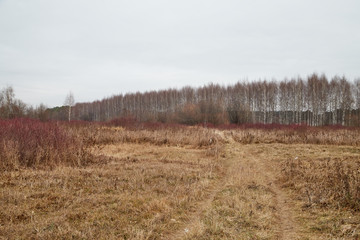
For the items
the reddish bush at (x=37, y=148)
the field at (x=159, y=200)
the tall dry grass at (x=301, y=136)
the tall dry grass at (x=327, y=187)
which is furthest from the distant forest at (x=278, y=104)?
the tall dry grass at (x=327, y=187)

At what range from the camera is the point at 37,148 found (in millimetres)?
8156

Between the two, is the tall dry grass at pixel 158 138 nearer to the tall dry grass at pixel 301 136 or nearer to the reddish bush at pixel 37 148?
the tall dry grass at pixel 301 136

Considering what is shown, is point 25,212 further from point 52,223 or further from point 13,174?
point 13,174

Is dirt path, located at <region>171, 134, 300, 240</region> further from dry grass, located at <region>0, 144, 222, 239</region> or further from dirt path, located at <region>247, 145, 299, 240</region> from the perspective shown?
dry grass, located at <region>0, 144, 222, 239</region>

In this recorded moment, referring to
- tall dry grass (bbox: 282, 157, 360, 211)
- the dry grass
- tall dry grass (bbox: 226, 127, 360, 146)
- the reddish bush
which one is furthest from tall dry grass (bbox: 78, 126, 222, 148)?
tall dry grass (bbox: 282, 157, 360, 211)

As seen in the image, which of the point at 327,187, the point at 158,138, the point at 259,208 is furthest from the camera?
the point at 158,138

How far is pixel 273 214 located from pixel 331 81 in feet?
138

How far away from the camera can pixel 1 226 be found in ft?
11.8

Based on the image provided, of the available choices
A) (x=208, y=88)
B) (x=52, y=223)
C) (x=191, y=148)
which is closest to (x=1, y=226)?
(x=52, y=223)

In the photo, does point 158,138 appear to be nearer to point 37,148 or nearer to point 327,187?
point 37,148

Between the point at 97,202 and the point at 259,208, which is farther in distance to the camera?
the point at 259,208

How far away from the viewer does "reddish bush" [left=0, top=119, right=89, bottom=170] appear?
293 inches

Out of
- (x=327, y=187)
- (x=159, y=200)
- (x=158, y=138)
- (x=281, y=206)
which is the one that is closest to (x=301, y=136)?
(x=158, y=138)

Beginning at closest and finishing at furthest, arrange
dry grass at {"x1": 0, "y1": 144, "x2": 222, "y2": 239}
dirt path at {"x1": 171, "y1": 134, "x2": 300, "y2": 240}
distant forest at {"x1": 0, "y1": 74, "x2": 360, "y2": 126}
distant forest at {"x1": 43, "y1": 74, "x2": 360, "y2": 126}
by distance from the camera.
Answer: dry grass at {"x1": 0, "y1": 144, "x2": 222, "y2": 239} < dirt path at {"x1": 171, "y1": 134, "x2": 300, "y2": 240} < distant forest at {"x1": 0, "y1": 74, "x2": 360, "y2": 126} < distant forest at {"x1": 43, "y1": 74, "x2": 360, "y2": 126}
